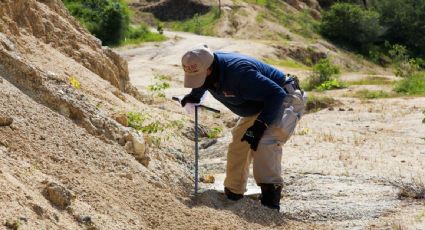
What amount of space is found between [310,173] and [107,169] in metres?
2.67

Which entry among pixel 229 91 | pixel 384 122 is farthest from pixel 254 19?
pixel 229 91

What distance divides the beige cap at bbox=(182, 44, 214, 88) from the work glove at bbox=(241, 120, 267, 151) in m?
0.47

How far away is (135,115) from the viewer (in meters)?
7.76

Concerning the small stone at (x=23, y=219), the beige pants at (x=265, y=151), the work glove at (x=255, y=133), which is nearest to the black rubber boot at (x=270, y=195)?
the beige pants at (x=265, y=151)

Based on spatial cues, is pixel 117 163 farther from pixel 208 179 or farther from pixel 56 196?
pixel 208 179

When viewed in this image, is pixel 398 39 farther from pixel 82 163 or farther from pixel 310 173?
pixel 82 163

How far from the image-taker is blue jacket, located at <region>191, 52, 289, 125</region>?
488cm

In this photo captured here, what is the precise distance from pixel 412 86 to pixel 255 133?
12.8m

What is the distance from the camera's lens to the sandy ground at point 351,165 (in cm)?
545

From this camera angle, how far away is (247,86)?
489 centimetres

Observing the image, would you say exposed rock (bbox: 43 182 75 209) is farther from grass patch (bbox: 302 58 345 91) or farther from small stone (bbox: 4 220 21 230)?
grass patch (bbox: 302 58 345 91)

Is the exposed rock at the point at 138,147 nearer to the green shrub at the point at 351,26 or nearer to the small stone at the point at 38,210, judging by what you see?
the small stone at the point at 38,210

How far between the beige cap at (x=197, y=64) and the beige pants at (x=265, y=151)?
2.03ft

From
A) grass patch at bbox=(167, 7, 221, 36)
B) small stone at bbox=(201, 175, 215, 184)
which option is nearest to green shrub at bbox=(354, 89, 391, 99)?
small stone at bbox=(201, 175, 215, 184)
